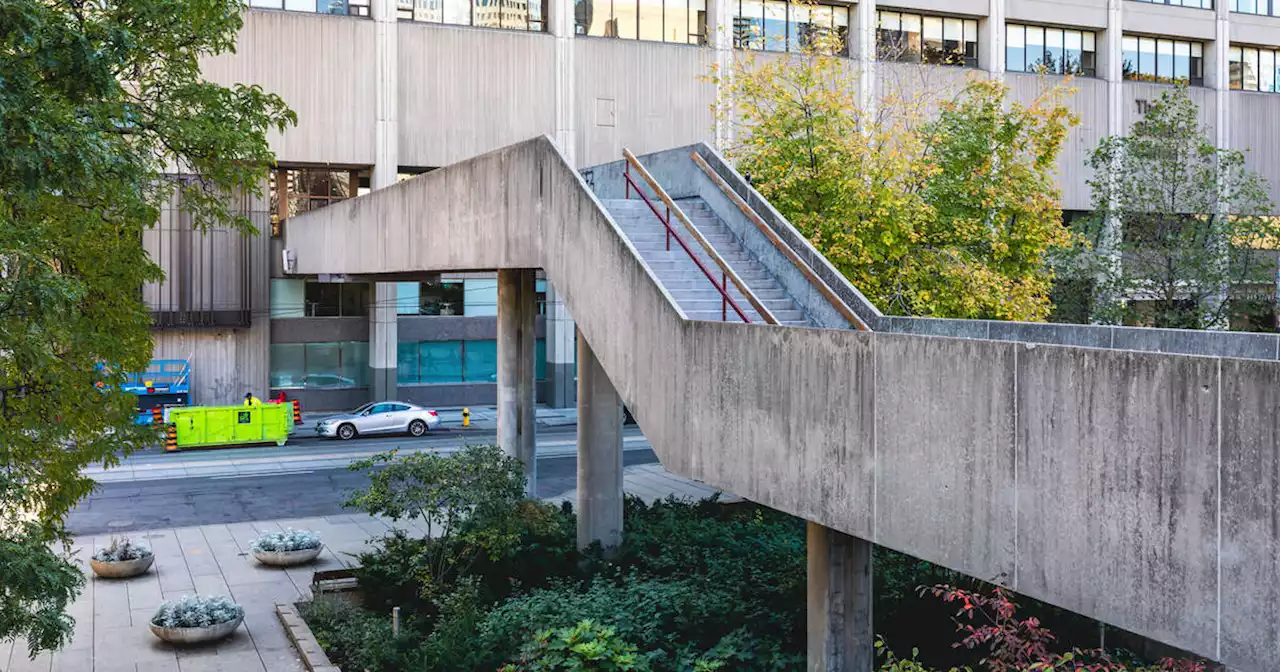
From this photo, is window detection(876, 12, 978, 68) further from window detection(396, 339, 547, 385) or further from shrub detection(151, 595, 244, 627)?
shrub detection(151, 595, 244, 627)

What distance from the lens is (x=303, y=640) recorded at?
15.8 m

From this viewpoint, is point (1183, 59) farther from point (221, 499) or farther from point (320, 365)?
point (221, 499)

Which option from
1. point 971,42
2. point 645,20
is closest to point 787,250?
point 645,20

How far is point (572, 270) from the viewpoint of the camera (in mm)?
15328

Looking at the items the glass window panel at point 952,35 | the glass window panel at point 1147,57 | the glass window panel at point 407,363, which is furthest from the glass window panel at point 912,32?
the glass window panel at point 407,363

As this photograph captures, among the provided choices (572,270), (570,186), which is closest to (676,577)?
(572,270)

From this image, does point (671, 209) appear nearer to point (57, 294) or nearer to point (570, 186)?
point (570, 186)

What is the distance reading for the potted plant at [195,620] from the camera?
15.6 m

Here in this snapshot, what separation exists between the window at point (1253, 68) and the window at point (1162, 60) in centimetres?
201

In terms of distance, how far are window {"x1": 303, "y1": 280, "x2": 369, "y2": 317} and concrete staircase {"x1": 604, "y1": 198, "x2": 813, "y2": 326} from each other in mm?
29465

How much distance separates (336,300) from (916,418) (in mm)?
38028

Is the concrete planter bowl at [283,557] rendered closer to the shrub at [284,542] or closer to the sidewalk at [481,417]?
the shrub at [284,542]

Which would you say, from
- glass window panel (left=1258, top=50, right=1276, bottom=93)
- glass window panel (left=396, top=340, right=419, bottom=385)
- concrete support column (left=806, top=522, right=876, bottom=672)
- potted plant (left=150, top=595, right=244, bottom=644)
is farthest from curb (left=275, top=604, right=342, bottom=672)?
glass window panel (left=1258, top=50, right=1276, bottom=93)

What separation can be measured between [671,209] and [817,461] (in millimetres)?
5621
